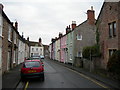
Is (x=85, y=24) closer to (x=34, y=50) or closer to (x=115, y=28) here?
(x=115, y=28)

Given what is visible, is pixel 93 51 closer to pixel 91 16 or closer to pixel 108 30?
pixel 108 30

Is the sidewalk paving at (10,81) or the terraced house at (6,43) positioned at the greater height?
the terraced house at (6,43)

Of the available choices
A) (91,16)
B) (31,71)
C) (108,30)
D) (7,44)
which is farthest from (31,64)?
(91,16)

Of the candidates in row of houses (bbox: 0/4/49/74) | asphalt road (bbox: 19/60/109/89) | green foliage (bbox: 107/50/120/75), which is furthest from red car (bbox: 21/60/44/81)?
green foliage (bbox: 107/50/120/75)

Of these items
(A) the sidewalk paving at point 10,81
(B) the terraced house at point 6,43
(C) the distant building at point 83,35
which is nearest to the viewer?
(A) the sidewalk paving at point 10,81

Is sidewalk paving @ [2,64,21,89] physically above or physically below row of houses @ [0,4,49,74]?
below

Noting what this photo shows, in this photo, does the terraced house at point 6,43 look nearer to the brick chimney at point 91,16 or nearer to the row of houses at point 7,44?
the row of houses at point 7,44

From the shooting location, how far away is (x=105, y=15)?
16.1 m

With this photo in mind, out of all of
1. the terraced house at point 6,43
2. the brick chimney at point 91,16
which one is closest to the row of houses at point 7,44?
the terraced house at point 6,43

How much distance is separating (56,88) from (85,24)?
20.8 meters

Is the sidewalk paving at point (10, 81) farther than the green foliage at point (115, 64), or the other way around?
the green foliage at point (115, 64)

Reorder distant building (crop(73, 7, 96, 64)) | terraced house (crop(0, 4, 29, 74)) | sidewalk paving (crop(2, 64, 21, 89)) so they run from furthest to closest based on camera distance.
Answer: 1. distant building (crop(73, 7, 96, 64))
2. terraced house (crop(0, 4, 29, 74))
3. sidewalk paving (crop(2, 64, 21, 89))

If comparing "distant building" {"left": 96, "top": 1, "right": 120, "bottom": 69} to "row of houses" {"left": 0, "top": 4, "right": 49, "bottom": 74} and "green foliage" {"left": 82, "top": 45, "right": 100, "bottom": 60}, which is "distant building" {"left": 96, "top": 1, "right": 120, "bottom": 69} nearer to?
"green foliage" {"left": 82, "top": 45, "right": 100, "bottom": 60}

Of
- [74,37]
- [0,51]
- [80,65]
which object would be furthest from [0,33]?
[74,37]
